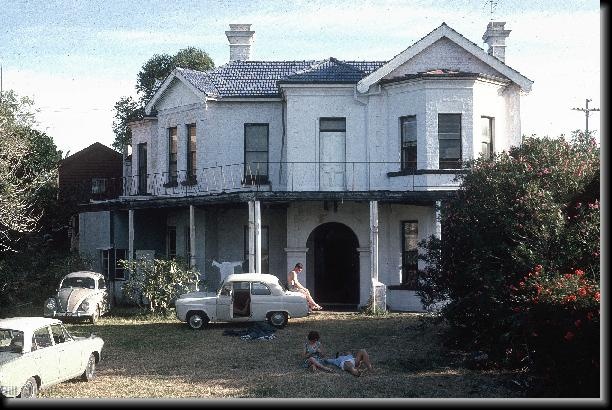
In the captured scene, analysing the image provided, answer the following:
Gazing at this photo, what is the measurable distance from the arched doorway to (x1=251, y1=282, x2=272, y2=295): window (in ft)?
18.4

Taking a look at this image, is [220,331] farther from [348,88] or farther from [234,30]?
[234,30]

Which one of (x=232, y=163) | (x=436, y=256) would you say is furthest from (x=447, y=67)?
(x=436, y=256)

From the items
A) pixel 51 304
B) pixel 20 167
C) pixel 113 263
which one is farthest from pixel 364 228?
pixel 20 167

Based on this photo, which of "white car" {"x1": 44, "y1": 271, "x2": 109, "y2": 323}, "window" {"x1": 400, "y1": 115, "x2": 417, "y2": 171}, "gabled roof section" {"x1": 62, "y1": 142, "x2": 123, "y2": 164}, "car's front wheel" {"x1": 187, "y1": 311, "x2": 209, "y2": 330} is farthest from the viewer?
"gabled roof section" {"x1": 62, "y1": 142, "x2": 123, "y2": 164}

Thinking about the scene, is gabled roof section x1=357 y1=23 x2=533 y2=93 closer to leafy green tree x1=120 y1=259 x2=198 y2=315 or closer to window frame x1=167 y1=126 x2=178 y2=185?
window frame x1=167 y1=126 x2=178 y2=185

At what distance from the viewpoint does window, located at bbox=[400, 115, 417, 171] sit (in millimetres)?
22109

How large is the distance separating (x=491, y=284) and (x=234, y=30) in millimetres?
16845

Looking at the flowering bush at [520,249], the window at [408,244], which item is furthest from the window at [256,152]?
the flowering bush at [520,249]

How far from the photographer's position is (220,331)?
18062 millimetres

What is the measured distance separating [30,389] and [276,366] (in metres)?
4.64

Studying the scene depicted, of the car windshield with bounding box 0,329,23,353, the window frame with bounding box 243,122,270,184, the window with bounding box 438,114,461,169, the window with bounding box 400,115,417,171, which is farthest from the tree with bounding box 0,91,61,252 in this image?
the window with bounding box 438,114,461,169

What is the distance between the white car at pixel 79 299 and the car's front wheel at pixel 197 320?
3.49 m

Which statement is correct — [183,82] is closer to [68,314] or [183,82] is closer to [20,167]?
[20,167]

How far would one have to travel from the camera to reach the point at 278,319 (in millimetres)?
18266
